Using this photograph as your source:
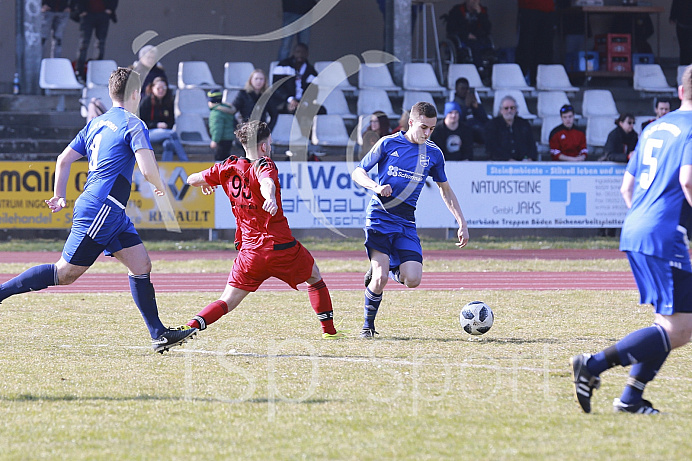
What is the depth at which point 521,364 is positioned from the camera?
6.75 meters

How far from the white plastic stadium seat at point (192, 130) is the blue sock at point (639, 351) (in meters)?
15.5

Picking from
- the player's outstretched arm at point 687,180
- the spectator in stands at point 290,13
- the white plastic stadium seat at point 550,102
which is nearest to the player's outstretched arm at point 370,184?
the player's outstretched arm at point 687,180

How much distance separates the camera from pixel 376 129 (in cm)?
1828

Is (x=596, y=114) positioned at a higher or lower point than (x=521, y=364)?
higher

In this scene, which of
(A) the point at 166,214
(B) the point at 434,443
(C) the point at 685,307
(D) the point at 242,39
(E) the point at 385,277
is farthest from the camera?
(D) the point at 242,39

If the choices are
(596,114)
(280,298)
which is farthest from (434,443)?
(596,114)

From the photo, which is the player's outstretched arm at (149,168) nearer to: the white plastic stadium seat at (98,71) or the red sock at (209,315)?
the red sock at (209,315)

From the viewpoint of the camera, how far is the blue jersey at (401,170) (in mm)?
8281

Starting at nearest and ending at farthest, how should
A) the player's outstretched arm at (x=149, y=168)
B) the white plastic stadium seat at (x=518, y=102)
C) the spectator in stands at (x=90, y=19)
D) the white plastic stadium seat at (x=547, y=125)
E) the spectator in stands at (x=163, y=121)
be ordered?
1. the player's outstretched arm at (x=149, y=168)
2. the spectator in stands at (x=163, y=121)
3. the spectator in stands at (x=90, y=19)
4. the white plastic stadium seat at (x=547, y=125)
5. the white plastic stadium seat at (x=518, y=102)

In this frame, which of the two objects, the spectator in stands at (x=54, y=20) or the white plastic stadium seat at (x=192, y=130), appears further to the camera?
the spectator in stands at (x=54, y=20)

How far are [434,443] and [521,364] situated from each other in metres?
2.28

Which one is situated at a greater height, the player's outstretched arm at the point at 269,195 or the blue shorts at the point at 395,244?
the player's outstretched arm at the point at 269,195

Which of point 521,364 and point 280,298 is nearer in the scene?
point 521,364

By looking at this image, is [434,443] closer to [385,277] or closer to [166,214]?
[385,277]
